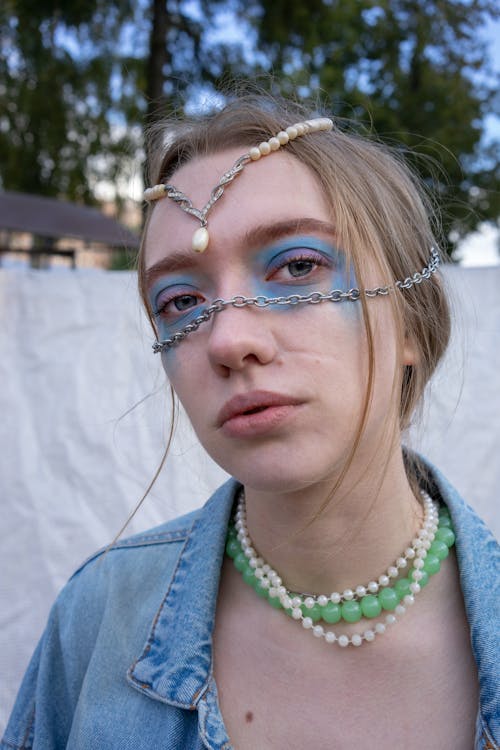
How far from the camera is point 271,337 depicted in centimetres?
97

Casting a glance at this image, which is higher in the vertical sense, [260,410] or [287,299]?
[287,299]

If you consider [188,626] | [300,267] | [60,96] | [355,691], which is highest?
[60,96]

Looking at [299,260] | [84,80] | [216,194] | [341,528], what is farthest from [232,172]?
[84,80]

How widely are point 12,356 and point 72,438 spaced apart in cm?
39

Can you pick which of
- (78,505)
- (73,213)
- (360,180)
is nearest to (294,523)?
(360,180)

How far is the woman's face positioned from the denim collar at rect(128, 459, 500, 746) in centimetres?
28

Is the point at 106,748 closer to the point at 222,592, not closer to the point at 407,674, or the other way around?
the point at 222,592

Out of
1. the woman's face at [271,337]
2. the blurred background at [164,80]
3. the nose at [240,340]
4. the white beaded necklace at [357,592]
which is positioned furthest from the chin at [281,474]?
the blurred background at [164,80]

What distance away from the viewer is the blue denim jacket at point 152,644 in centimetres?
106

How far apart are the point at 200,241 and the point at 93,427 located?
129cm

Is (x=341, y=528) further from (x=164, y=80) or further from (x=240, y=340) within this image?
(x=164, y=80)

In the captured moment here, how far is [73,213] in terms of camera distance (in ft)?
17.4

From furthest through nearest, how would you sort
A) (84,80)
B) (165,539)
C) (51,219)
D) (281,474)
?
(84,80) → (51,219) → (165,539) → (281,474)

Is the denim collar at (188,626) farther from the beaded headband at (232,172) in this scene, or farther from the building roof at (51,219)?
the building roof at (51,219)
